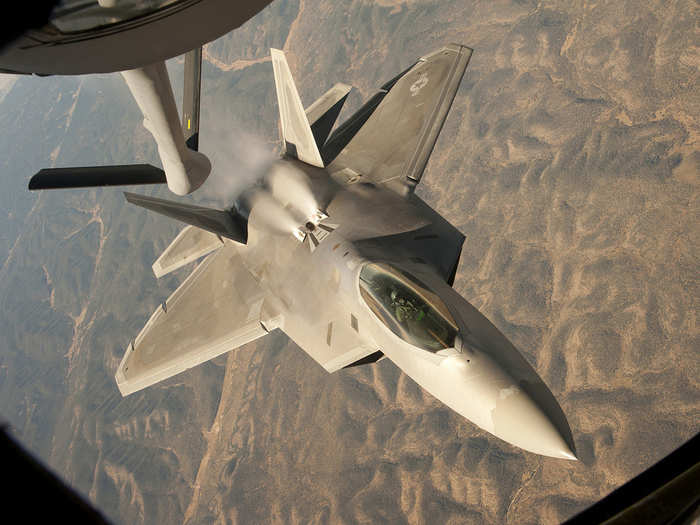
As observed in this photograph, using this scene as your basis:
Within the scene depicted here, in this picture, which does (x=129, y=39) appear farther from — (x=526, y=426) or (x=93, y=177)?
(x=526, y=426)

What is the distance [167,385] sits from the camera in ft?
326

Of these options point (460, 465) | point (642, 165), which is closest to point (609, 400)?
point (460, 465)

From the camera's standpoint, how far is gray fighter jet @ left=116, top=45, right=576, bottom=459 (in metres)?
7.98

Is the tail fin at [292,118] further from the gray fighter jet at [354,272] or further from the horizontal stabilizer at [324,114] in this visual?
the horizontal stabilizer at [324,114]

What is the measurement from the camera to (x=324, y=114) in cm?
1540

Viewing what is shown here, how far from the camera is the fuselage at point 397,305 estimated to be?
25.0 ft

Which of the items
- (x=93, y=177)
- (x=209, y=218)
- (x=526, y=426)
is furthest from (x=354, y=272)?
(x=93, y=177)

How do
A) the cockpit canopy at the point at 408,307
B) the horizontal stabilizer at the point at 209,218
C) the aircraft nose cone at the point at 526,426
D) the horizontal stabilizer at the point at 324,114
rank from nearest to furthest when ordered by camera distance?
the aircraft nose cone at the point at 526,426 < the cockpit canopy at the point at 408,307 < the horizontal stabilizer at the point at 209,218 < the horizontal stabilizer at the point at 324,114

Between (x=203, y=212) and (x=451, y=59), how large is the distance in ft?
37.5

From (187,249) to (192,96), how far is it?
229 inches

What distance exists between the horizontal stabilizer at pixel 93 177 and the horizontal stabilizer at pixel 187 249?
4.71 meters

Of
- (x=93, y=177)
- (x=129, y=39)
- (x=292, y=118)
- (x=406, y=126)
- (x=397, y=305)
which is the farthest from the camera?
(x=406, y=126)

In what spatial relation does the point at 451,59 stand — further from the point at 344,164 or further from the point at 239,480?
the point at 239,480

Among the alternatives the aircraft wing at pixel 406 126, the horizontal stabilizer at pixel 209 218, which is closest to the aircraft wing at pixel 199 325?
the horizontal stabilizer at pixel 209 218
